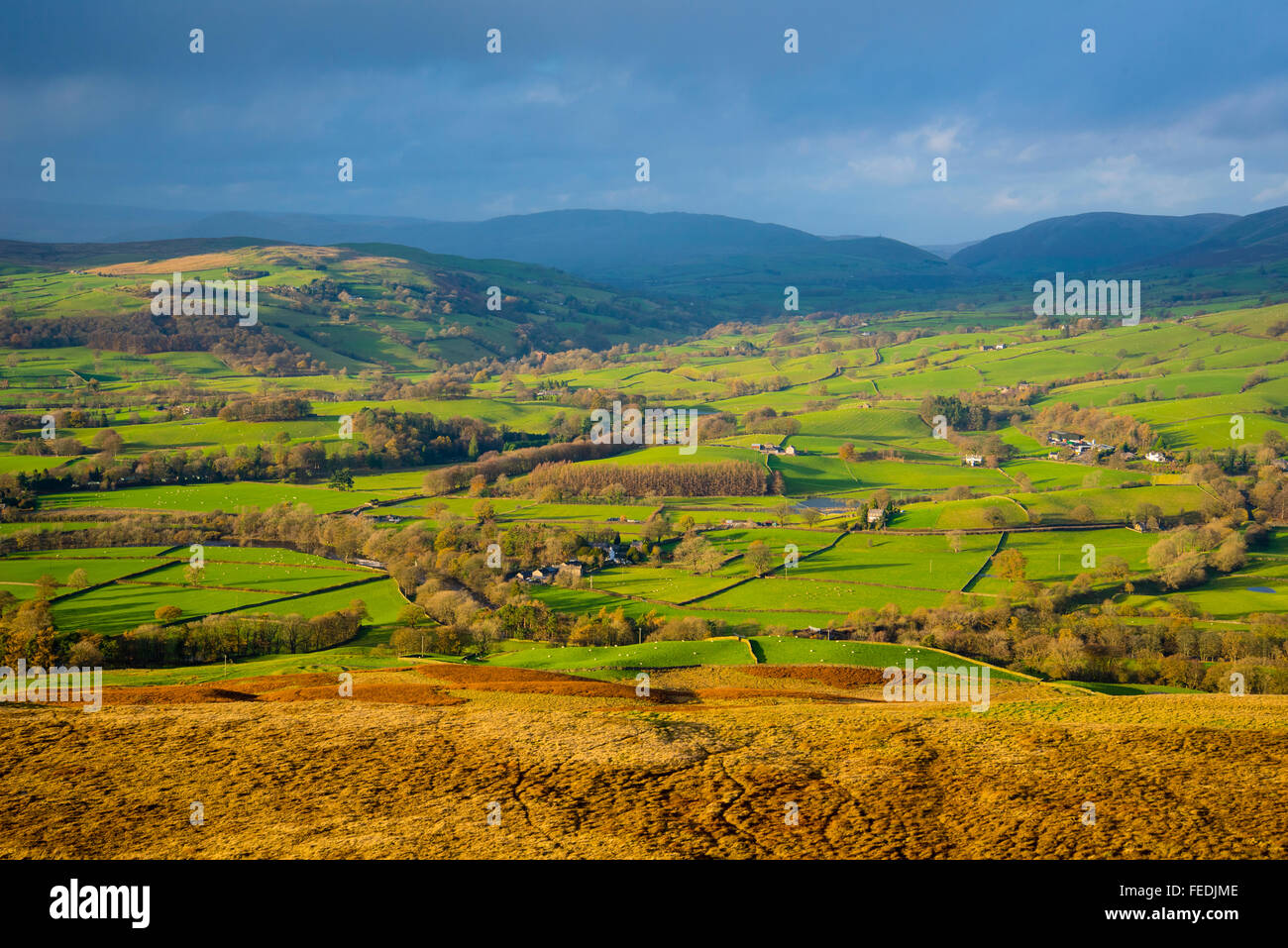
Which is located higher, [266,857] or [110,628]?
[266,857]

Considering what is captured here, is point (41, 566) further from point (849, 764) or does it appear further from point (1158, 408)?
point (1158, 408)

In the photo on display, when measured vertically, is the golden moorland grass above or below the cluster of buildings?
below

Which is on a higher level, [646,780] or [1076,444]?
[1076,444]

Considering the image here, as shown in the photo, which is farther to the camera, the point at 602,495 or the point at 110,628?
the point at 602,495

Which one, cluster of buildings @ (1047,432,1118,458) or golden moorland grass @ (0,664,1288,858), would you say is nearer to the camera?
golden moorland grass @ (0,664,1288,858)

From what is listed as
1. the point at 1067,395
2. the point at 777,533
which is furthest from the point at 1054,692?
the point at 1067,395

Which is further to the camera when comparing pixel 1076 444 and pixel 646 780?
pixel 1076 444

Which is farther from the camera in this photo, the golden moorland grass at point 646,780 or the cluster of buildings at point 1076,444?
the cluster of buildings at point 1076,444

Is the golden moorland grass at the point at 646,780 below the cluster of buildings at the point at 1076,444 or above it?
below
